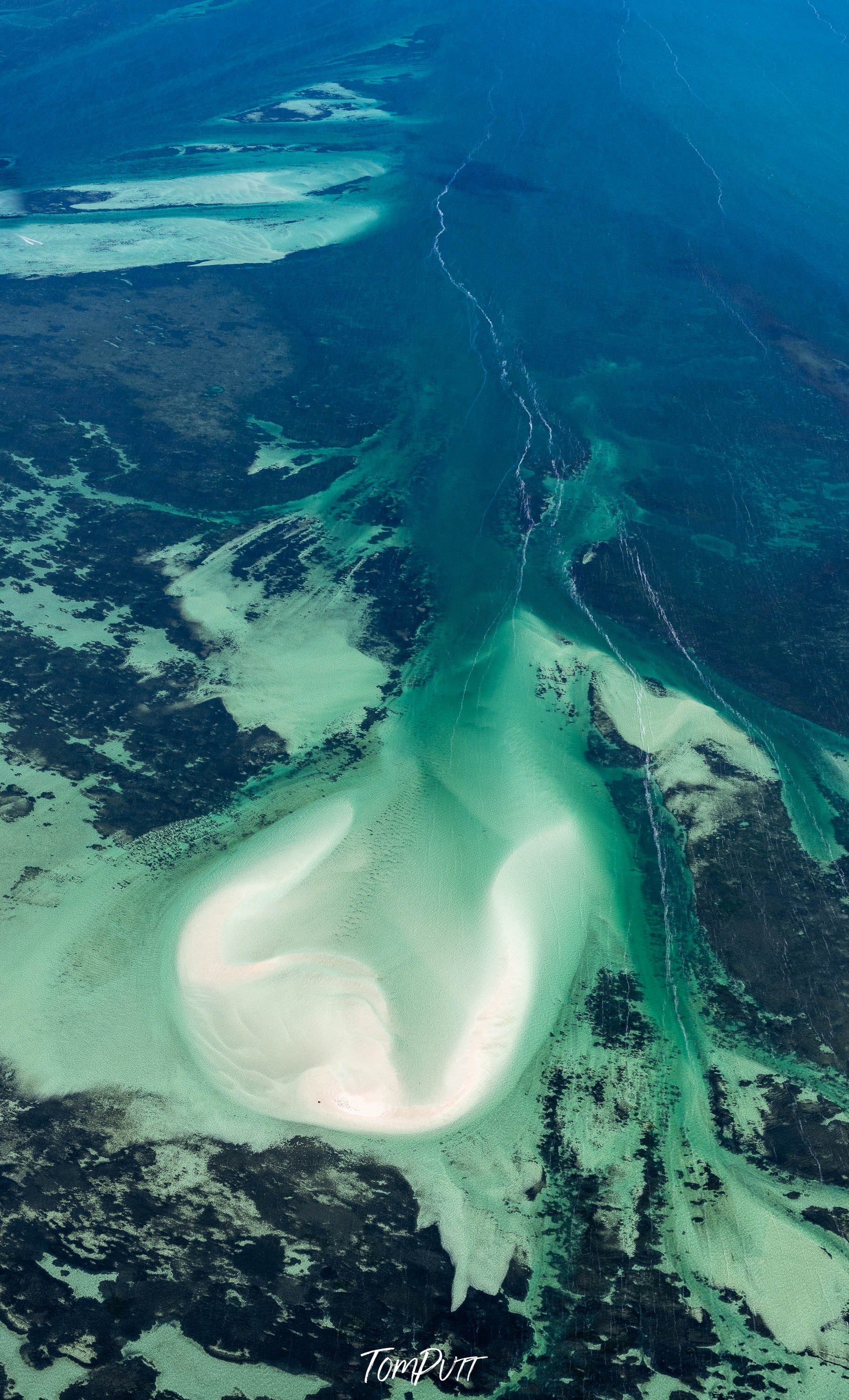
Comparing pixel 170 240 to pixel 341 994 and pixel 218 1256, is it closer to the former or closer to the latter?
pixel 341 994

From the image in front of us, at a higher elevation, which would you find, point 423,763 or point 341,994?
point 423,763

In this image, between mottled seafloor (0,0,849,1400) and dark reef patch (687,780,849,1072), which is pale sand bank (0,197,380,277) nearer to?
mottled seafloor (0,0,849,1400)

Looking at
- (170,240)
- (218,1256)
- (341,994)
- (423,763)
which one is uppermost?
(170,240)

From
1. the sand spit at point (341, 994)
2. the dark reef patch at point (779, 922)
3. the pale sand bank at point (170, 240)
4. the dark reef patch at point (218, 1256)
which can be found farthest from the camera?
the pale sand bank at point (170, 240)

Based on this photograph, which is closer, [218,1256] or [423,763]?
[218,1256]

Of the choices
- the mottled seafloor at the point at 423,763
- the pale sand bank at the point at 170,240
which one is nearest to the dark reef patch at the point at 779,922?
the mottled seafloor at the point at 423,763

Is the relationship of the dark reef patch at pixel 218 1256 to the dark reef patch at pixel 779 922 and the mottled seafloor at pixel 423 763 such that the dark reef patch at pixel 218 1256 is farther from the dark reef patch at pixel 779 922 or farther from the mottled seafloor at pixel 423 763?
the dark reef patch at pixel 779 922

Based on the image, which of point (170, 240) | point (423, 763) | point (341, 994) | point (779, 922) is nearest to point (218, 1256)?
point (341, 994)

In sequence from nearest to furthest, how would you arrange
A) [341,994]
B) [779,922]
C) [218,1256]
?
[218,1256], [341,994], [779,922]

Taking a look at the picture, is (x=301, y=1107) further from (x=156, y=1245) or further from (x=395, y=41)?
(x=395, y=41)

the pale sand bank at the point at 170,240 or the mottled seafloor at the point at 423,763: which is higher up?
the pale sand bank at the point at 170,240
